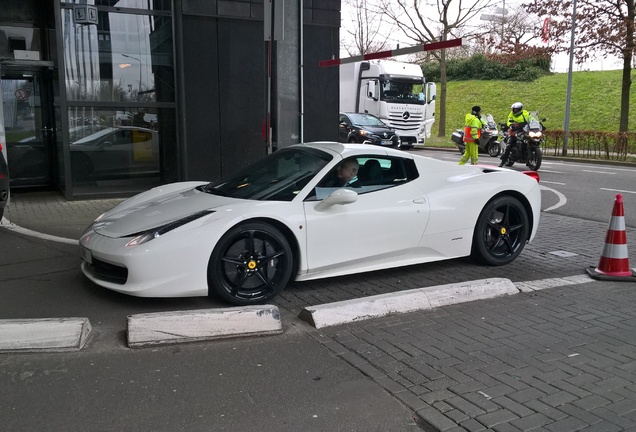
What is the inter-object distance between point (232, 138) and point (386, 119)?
47.1 ft

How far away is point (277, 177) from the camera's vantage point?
5.48 metres

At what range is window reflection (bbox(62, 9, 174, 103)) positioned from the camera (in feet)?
33.7

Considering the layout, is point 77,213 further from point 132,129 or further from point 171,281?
point 171,281

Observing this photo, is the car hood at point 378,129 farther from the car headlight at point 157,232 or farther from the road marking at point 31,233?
the car headlight at point 157,232

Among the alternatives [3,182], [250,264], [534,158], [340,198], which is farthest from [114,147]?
[534,158]

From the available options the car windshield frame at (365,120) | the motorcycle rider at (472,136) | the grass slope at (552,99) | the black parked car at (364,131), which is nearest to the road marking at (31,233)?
the motorcycle rider at (472,136)

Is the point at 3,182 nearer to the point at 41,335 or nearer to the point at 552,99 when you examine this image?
the point at 41,335

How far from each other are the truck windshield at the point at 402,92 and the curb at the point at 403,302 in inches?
792

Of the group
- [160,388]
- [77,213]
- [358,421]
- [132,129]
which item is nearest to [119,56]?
[132,129]

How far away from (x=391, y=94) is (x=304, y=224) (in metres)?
20.9

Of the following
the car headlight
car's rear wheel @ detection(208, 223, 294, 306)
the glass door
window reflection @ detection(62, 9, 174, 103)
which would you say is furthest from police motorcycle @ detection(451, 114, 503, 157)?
the car headlight

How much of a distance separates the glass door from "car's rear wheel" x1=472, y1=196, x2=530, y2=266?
870cm

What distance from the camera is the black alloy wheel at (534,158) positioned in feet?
53.2

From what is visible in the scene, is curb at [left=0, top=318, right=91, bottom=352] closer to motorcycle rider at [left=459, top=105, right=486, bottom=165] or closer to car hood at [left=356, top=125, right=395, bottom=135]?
motorcycle rider at [left=459, top=105, right=486, bottom=165]
